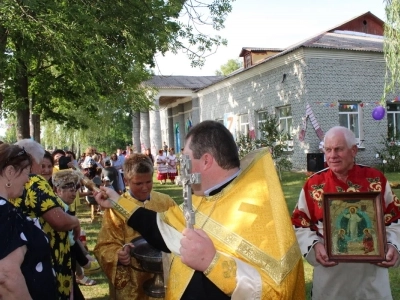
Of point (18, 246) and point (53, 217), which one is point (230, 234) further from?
point (53, 217)

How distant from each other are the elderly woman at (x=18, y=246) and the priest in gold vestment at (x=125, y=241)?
22.0 inches

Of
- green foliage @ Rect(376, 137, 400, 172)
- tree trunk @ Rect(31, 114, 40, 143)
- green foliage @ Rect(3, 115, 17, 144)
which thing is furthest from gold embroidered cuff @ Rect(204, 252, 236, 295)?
green foliage @ Rect(376, 137, 400, 172)

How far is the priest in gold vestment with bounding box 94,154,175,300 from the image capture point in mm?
3066

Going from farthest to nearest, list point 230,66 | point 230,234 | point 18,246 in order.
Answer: point 230,66, point 18,246, point 230,234

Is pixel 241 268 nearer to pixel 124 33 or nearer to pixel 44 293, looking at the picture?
pixel 44 293

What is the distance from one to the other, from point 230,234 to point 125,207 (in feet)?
2.71

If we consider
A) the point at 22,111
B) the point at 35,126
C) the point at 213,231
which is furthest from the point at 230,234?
the point at 35,126

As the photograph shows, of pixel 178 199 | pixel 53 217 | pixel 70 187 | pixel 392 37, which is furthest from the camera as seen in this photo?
pixel 392 37

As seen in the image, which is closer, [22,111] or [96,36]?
[96,36]

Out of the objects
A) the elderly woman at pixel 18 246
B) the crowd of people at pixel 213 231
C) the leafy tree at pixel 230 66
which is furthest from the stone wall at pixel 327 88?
the leafy tree at pixel 230 66

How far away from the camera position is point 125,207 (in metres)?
2.44

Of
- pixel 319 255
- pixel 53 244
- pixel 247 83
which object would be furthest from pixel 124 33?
pixel 247 83

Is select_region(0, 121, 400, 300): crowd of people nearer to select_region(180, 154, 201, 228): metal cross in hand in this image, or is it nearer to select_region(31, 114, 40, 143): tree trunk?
select_region(180, 154, 201, 228): metal cross in hand

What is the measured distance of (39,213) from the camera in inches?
114
